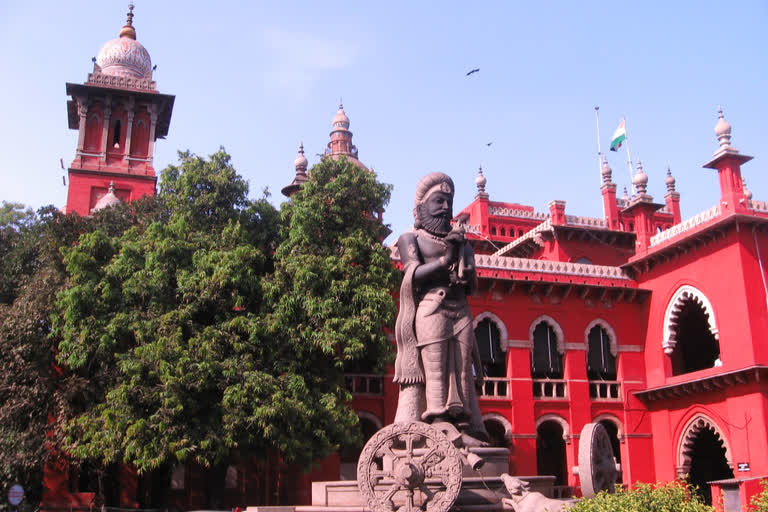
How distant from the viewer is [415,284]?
338 inches

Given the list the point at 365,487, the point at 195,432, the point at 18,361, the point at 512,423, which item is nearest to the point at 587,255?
the point at 512,423

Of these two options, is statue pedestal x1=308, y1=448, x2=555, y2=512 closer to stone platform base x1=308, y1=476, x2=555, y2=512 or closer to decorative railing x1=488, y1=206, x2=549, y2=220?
stone platform base x1=308, y1=476, x2=555, y2=512

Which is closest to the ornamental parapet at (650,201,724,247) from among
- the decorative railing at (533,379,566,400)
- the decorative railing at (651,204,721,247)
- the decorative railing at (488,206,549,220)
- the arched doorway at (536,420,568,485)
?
the decorative railing at (651,204,721,247)

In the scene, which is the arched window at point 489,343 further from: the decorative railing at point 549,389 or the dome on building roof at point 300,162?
the dome on building roof at point 300,162

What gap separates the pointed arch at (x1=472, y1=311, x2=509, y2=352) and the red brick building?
0.19 ft

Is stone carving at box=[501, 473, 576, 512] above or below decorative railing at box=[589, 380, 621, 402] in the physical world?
below

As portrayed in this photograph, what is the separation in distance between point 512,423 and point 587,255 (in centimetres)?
944

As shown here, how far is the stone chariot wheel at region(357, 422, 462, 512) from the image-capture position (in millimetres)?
6336

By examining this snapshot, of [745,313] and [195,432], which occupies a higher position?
[745,313]

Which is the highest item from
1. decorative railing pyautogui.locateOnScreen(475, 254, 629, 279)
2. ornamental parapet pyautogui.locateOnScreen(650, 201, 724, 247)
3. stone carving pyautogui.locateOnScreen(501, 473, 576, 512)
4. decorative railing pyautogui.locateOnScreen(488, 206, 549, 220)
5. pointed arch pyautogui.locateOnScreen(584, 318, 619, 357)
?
decorative railing pyautogui.locateOnScreen(488, 206, 549, 220)

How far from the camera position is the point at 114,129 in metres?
27.2

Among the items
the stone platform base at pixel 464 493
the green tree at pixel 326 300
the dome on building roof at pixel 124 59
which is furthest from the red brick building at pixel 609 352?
the stone platform base at pixel 464 493

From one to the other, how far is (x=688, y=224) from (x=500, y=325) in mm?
5974

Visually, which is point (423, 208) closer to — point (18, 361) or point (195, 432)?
point (195, 432)
